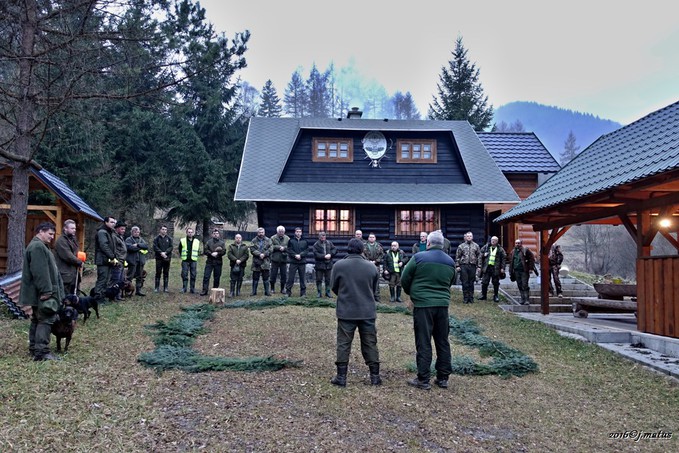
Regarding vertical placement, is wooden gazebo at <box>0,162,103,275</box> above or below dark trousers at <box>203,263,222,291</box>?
above

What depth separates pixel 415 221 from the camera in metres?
18.5

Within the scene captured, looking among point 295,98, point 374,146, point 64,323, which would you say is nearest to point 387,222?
point 374,146

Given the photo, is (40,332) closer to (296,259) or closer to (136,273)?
(136,273)

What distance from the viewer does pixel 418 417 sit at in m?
5.13

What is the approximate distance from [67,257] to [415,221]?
1222 cm

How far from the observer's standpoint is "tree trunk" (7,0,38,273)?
965cm

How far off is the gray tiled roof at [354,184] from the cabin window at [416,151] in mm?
540

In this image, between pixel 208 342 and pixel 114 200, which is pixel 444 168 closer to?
pixel 208 342

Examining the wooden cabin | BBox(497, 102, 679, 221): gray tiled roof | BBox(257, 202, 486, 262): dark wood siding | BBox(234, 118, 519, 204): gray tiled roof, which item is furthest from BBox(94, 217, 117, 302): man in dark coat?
BBox(497, 102, 679, 221): gray tiled roof

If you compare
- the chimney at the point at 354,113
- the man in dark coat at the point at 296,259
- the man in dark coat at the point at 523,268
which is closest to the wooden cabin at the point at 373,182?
the chimney at the point at 354,113

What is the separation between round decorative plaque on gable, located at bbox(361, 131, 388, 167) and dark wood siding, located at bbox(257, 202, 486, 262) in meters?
2.06

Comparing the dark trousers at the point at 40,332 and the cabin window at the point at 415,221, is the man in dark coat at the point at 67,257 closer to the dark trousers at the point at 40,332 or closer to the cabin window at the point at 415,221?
the dark trousers at the point at 40,332

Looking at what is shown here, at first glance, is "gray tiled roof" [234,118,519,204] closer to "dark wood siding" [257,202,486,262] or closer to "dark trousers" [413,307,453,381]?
"dark wood siding" [257,202,486,262]

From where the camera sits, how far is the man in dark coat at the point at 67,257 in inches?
350
